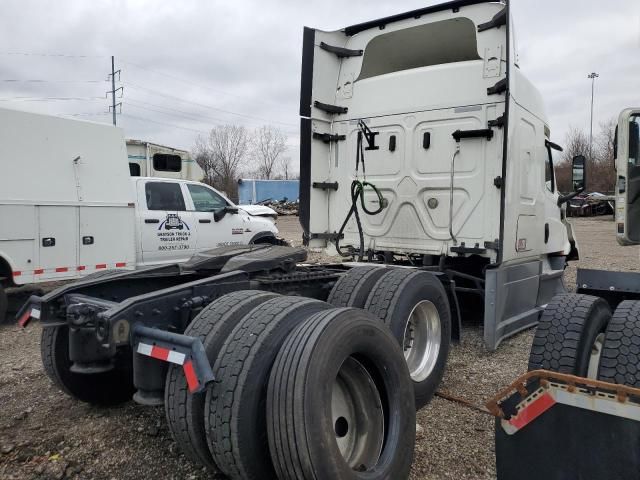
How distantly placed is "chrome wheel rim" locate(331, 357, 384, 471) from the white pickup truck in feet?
16.7

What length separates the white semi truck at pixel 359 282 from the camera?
2305mm

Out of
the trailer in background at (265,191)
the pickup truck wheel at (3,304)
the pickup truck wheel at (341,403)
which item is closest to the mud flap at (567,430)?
the pickup truck wheel at (341,403)

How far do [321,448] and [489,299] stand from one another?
307 centimetres

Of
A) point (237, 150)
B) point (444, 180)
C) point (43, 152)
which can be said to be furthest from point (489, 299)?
point (237, 150)

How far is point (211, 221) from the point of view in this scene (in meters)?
9.06

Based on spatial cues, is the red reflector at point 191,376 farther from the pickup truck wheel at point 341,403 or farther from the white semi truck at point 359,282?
the pickup truck wheel at point 341,403

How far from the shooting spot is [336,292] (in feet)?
12.9

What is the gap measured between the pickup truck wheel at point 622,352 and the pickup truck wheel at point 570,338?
0.52ft

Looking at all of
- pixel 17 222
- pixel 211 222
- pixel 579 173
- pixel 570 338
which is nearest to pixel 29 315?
pixel 570 338

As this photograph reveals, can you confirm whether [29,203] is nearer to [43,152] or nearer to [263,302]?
[43,152]

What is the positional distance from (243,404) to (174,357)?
1.30 feet

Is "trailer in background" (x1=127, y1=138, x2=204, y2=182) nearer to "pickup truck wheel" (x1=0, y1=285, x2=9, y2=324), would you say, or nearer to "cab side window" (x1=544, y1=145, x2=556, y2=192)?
"pickup truck wheel" (x1=0, y1=285, x2=9, y2=324)

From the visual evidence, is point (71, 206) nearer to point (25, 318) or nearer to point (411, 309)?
point (25, 318)

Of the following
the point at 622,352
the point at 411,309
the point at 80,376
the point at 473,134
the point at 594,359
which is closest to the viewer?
the point at 622,352
